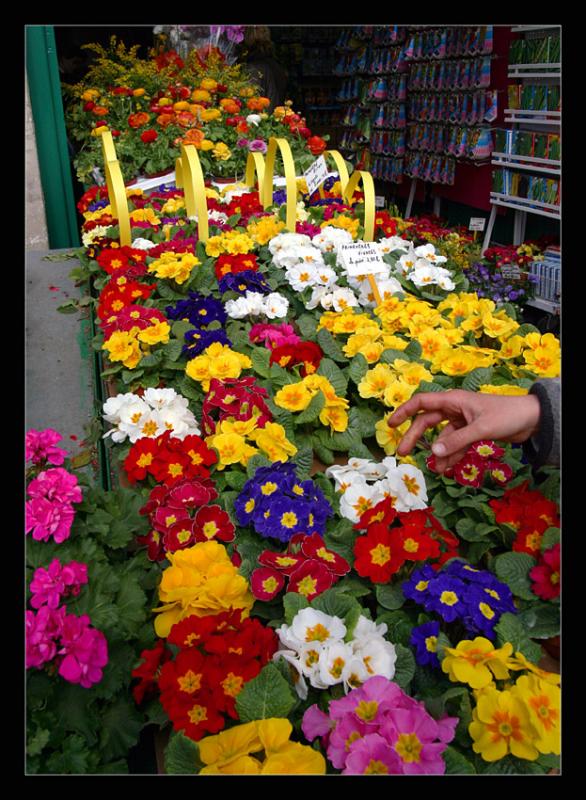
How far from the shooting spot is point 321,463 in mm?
1627

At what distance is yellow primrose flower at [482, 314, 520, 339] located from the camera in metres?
1.92

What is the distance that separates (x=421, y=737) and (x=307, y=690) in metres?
0.20

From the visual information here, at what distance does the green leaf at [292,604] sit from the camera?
3.54ft

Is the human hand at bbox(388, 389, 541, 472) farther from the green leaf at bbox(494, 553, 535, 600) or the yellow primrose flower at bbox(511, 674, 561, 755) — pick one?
the yellow primrose flower at bbox(511, 674, 561, 755)

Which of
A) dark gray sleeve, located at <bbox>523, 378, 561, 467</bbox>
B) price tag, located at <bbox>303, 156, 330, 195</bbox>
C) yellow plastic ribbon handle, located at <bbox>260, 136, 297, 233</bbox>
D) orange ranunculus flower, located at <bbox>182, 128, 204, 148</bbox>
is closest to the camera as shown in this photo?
dark gray sleeve, located at <bbox>523, 378, 561, 467</bbox>

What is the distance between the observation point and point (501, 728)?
0.90 metres

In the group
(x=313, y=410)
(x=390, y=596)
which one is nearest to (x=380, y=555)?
(x=390, y=596)

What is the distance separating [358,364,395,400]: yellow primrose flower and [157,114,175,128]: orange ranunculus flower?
11.6ft

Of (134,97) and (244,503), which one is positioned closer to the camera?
(244,503)

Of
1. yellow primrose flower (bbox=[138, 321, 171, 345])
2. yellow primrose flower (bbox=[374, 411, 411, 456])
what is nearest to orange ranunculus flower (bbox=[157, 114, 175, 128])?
yellow primrose flower (bbox=[138, 321, 171, 345])

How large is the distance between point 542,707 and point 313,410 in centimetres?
85

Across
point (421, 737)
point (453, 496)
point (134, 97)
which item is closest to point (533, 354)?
point (453, 496)

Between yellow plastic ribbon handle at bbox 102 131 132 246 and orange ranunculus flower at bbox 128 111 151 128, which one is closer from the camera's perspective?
yellow plastic ribbon handle at bbox 102 131 132 246

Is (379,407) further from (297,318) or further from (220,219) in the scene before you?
(220,219)
